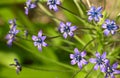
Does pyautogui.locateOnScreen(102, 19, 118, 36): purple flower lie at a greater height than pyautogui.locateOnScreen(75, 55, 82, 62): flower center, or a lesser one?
greater

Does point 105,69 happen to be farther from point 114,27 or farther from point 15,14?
point 15,14

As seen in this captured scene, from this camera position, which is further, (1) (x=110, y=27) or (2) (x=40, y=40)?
(2) (x=40, y=40)

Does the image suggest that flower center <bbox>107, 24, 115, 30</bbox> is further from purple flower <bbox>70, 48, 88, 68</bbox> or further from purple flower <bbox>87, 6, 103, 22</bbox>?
purple flower <bbox>70, 48, 88, 68</bbox>

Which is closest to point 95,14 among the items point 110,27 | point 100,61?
point 110,27

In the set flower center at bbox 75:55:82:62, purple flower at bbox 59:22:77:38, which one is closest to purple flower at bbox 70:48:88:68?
flower center at bbox 75:55:82:62

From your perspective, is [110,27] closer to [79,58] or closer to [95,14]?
[95,14]

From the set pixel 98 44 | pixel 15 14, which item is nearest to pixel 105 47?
pixel 98 44

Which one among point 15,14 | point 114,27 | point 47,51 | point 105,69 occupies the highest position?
point 15,14

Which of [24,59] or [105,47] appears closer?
[105,47]

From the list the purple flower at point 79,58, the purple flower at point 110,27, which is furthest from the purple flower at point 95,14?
the purple flower at point 79,58

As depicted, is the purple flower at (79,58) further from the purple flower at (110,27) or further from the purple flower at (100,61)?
the purple flower at (110,27)

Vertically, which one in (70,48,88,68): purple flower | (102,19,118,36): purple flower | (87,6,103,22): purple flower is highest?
(87,6,103,22): purple flower
